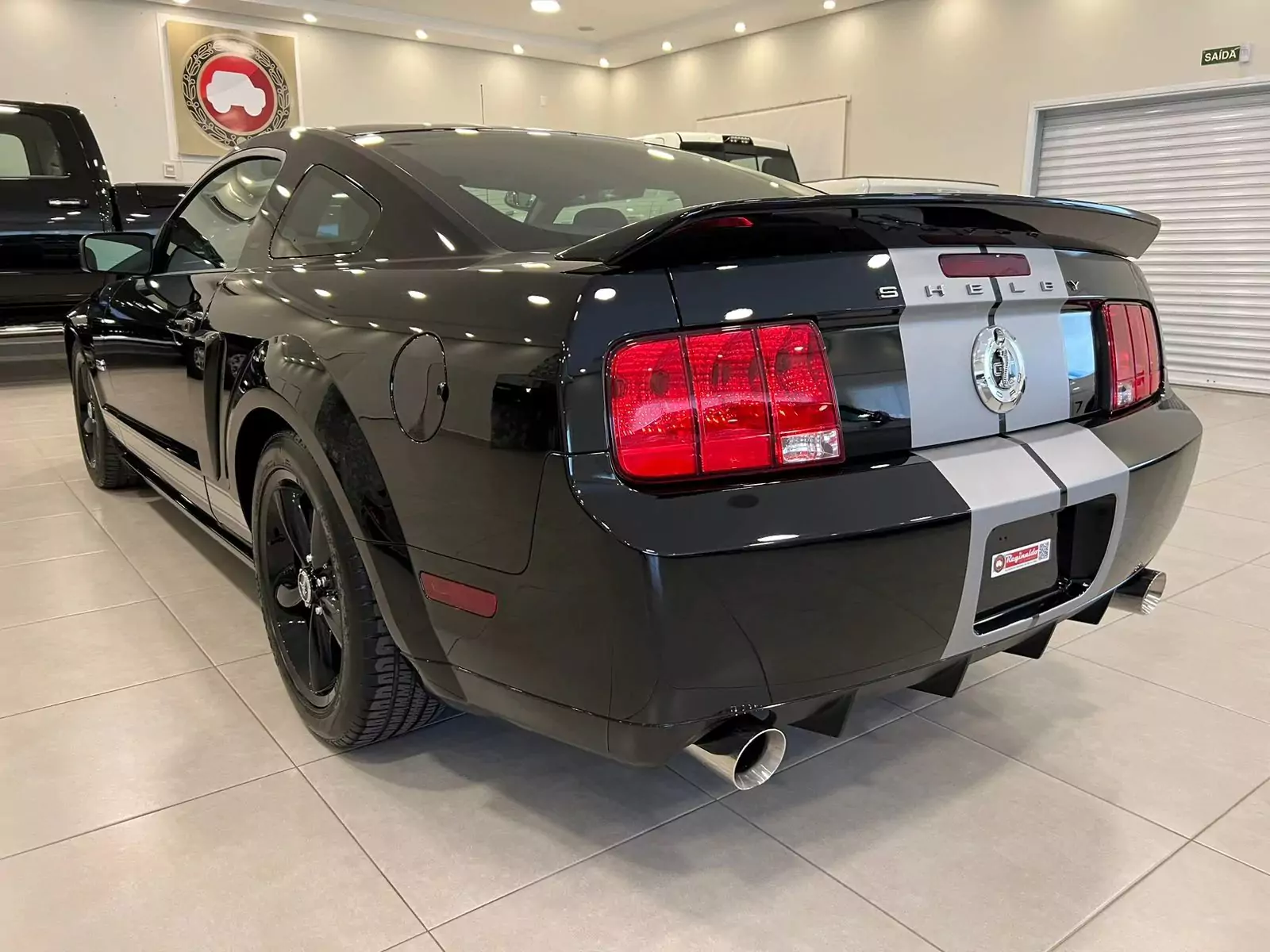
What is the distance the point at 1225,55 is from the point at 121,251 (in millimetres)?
7698

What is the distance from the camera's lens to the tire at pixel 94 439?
3.47 meters

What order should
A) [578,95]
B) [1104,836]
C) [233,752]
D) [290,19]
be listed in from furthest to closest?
[578,95] → [290,19] → [233,752] → [1104,836]

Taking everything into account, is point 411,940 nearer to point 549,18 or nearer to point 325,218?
point 325,218

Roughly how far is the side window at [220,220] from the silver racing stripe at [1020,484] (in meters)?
1.60

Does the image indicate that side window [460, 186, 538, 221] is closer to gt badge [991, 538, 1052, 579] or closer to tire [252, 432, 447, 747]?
tire [252, 432, 447, 747]

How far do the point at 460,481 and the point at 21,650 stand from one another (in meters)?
1.60

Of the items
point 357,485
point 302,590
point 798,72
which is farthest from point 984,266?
point 798,72

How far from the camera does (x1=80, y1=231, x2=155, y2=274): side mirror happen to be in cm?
280

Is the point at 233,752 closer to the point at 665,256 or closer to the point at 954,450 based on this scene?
the point at 665,256

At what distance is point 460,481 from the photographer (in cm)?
128

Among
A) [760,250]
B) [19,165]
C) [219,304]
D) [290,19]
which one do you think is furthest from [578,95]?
[760,250]

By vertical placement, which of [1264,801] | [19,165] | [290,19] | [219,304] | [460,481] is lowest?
[1264,801]

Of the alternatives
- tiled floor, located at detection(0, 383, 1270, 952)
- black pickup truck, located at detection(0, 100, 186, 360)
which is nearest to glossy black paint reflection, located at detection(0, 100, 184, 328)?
black pickup truck, located at detection(0, 100, 186, 360)

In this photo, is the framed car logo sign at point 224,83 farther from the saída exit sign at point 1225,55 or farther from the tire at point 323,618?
the tire at point 323,618
